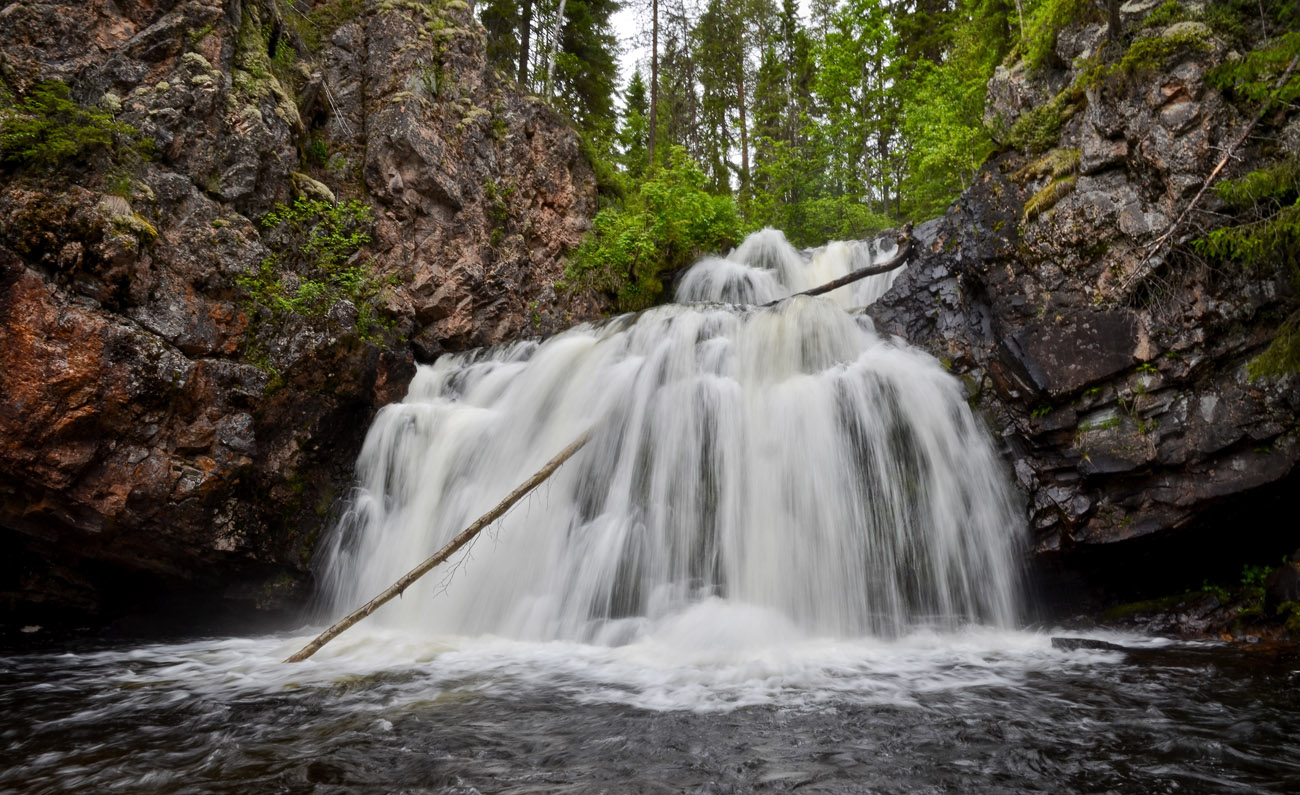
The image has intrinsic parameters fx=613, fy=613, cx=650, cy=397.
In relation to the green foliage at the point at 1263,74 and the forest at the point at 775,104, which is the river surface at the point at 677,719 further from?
the forest at the point at 775,104

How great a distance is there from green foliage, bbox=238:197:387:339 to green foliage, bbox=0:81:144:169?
1.76 metres

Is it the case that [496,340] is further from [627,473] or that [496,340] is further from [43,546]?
[43,546]

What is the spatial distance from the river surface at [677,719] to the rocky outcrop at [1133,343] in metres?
1.32

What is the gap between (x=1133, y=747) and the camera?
322 cm

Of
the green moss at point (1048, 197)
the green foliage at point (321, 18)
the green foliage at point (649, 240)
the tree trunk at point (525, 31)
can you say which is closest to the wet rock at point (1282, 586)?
the green moss at point (1048, 197)

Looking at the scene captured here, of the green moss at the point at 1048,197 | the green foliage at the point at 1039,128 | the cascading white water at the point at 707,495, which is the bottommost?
the cascading white water at the point at 707,495

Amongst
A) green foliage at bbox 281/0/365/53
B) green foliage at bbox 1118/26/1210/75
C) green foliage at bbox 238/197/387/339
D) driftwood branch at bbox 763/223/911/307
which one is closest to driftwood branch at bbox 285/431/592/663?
green foliage at bbox 238/197/387/339

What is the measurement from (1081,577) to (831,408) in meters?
Answer: 3.03

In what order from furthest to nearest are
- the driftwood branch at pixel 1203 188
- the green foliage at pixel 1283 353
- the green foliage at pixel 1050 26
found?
the green foliage at pixel 1050 26, the driftwood branch at pixel 1203 188, the green foliage at pixel 1283 353

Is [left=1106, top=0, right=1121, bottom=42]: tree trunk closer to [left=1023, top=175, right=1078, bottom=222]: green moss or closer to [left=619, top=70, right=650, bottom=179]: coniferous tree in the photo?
[left=1023, top=175, right=1078, bottom=222]: green moss

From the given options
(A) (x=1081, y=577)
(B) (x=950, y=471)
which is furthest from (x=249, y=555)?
(A) (x=1081, y=577)

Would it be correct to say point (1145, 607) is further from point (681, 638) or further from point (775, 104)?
point (775, 104)

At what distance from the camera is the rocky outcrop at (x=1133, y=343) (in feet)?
18.3

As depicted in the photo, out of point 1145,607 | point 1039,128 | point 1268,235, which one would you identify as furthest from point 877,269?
point 1145,607
